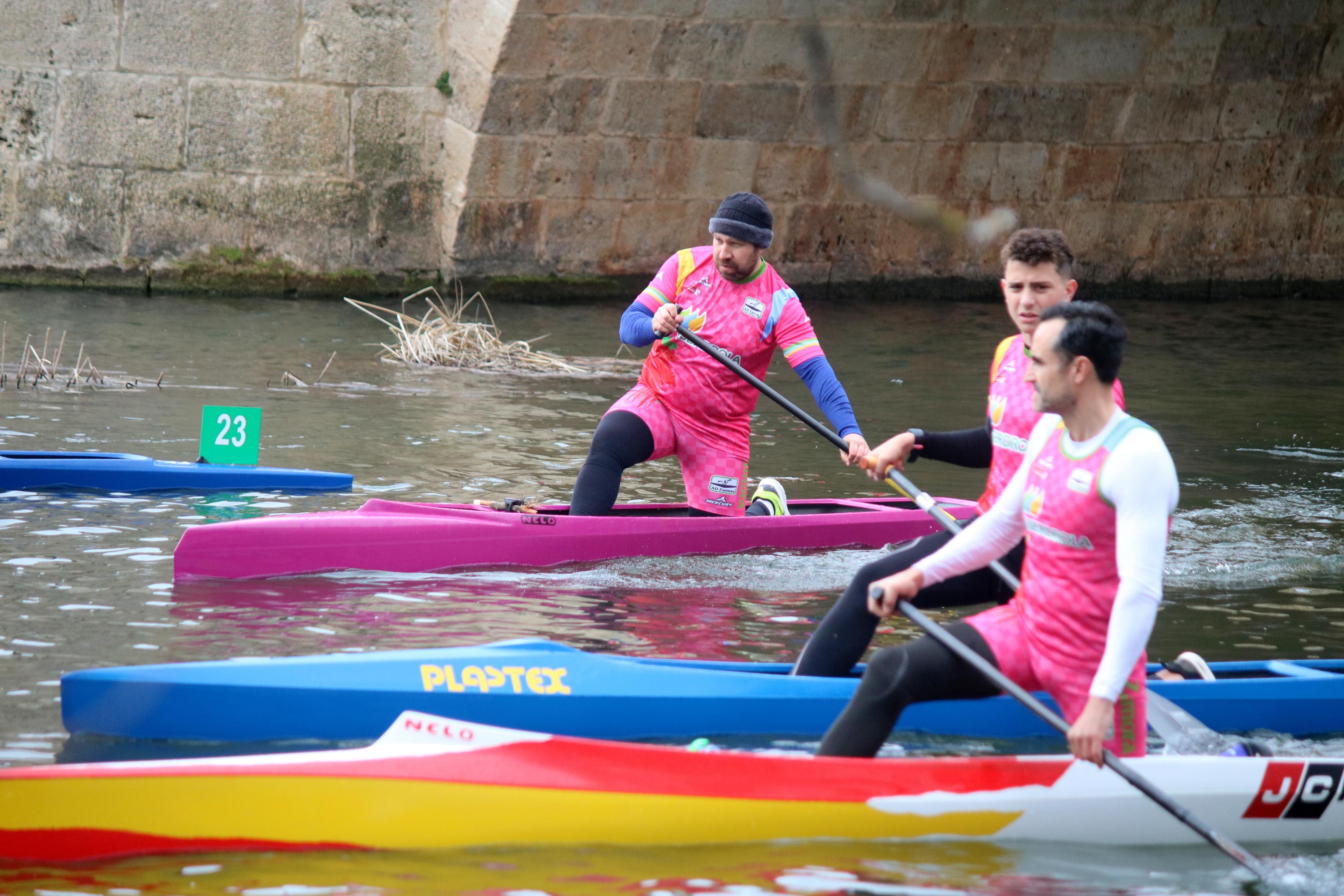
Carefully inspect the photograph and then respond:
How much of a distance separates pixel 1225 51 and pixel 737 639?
10641 mm

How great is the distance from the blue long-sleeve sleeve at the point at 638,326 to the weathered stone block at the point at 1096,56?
27.7 ft

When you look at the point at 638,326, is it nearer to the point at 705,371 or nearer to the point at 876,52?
the point at 705,371

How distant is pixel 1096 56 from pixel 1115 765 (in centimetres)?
1113

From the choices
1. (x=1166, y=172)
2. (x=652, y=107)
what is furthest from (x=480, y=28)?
(x=1166, y=172)

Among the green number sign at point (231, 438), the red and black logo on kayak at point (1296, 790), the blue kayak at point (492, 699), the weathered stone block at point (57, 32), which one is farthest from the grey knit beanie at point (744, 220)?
the weathered stone block at point (57, 32)

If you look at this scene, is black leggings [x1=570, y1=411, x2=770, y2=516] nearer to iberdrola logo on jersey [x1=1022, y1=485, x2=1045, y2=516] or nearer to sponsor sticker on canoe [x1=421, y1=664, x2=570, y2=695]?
sponsor sticker on canoe [x1=421, y1=664, x2=570, y2=695]

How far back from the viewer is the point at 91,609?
4.81 m

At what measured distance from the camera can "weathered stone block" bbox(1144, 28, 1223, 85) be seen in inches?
520

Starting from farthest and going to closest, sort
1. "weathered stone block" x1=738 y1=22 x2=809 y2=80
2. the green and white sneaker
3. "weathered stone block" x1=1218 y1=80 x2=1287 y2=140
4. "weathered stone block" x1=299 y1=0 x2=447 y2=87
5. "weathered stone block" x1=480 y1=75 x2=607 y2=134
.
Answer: "weathered stone block" x1=1218 y1=80 x2=1287 y2=140 → "weathered stone block" x1=738 y1=22 x2=809 y2=80 → "weathered stone block" x1=299 y1=0 x2=447 y2=87 → "weathered stone block" x1=480 y1=75 x2=607 y2=134 → the green and white sneaker

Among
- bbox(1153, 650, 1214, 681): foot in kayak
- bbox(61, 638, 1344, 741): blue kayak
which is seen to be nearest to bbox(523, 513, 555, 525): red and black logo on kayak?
bbox(61, 638, 1344, 741): blue kayak

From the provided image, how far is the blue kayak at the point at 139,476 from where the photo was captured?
630cm

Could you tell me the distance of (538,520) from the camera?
5.59m

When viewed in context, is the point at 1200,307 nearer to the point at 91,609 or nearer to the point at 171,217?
the point at 171,217

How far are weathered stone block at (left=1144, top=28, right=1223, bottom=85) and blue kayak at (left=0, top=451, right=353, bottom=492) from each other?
942 centimetres
